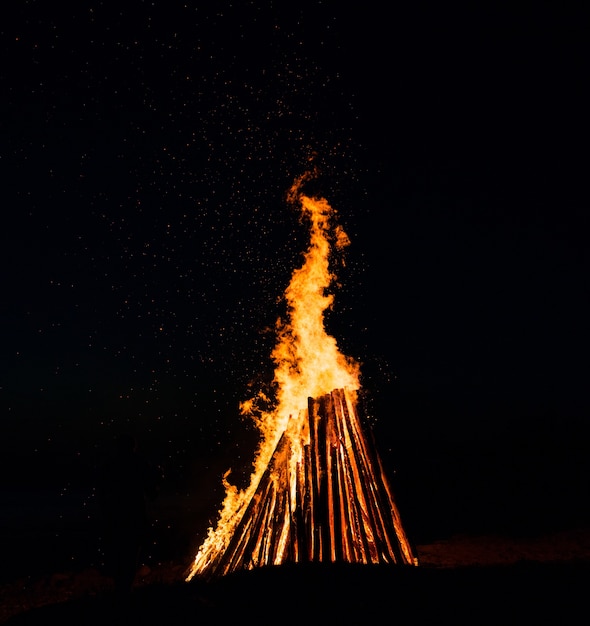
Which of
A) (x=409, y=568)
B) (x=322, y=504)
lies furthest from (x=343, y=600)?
(x=322, y=504)

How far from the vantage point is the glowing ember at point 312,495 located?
613cm

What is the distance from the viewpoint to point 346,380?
7.92 metres

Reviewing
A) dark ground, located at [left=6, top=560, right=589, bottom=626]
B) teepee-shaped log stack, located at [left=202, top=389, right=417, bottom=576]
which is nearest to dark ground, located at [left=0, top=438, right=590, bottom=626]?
dark ground, located at [left=6, top=560, right=589, bottom=626]

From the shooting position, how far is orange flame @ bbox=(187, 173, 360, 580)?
7.33 meters

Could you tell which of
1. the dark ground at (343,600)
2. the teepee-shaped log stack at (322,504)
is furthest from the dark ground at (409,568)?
the teepee-shaped log stack at (322,504)

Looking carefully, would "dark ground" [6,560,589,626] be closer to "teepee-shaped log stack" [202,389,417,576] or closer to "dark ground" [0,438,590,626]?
"dark ground" [0,438,590,626]

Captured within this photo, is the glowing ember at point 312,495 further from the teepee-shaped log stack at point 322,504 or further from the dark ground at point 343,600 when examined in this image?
the dark ground at point 343,600

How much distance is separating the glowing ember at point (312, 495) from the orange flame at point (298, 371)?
0.07 feet

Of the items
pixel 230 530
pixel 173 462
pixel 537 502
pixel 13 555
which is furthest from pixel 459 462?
pixel 173 462

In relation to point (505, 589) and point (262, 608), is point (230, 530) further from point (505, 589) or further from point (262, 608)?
point (505, 589)

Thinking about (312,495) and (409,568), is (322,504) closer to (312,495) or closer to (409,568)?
(312,495)

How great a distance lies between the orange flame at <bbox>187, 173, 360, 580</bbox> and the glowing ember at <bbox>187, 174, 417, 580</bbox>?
0.07ft

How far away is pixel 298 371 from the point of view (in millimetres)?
8273

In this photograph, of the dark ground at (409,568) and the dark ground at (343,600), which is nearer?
the dark ground at (343,600)
